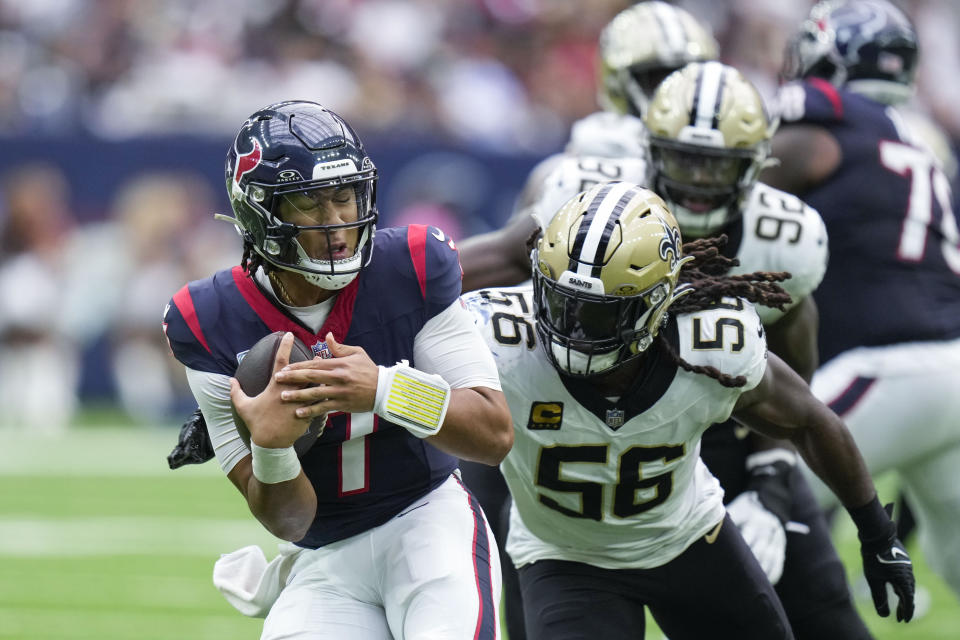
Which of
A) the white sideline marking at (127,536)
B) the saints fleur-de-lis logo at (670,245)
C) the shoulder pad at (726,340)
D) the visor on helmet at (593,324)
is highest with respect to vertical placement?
the saints fleur-de-lis logo at (670,245)

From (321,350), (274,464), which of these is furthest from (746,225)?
(274,464)

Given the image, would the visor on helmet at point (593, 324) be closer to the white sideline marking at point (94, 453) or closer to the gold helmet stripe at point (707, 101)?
the gold helmet stripe at point (707, 101)

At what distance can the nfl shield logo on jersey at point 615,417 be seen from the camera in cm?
332

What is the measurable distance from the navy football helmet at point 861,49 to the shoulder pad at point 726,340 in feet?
7.00

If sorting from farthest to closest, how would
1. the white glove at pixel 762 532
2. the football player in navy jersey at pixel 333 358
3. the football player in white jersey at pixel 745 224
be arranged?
the football player in white jersey at pixel 745 224 < the white glove at pixel 762 532 < the football player in navy jersey at pixel 333 358

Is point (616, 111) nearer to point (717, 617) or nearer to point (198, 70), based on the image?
point (717, 617)

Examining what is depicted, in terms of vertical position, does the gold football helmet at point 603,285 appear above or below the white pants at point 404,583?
above

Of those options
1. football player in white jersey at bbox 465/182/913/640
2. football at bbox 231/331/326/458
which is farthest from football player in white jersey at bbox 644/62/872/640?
football at bbox 231/331/326/458

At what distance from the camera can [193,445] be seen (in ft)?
10.6

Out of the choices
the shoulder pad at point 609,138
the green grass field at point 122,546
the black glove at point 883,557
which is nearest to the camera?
the black glove at point 883,557

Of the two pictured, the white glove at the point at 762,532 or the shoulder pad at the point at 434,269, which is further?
the white glove at the point at 762,532

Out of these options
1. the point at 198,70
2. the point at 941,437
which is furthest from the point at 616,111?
the point at 198,70

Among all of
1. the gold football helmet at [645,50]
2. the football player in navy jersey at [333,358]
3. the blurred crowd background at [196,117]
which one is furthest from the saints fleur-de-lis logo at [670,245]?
the blurred crowd background at [196,117]

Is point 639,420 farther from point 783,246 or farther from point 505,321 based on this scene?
point 783,246
